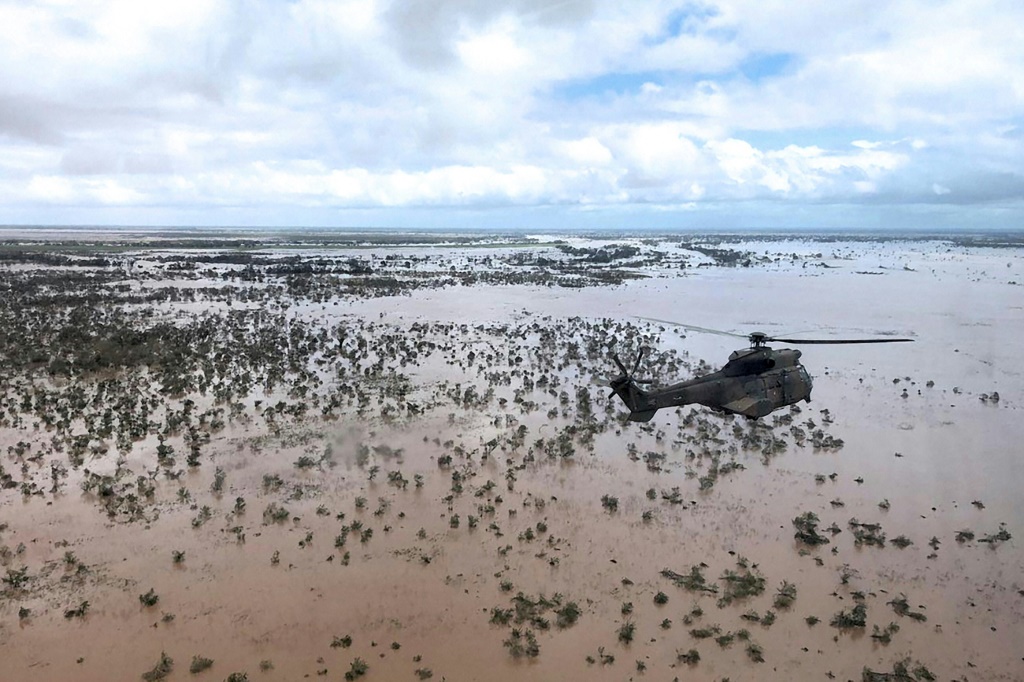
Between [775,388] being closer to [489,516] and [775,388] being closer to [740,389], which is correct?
[740,389]

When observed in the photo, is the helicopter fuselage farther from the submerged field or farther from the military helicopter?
the submerged field

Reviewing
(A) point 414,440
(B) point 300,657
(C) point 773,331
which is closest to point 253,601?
(B) point 300,657

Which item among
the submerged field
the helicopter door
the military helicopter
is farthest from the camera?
the helicopter door

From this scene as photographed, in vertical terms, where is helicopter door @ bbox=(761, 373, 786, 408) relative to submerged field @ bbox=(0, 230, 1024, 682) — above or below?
above

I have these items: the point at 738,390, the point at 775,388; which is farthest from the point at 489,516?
the point at 775,388

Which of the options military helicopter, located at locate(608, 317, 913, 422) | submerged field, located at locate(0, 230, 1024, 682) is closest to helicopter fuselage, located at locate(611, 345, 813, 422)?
military helicopter, located at locate(608, 317, 913, 422)

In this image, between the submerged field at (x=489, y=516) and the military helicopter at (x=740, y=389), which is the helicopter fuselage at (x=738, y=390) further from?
the submerged field at (x=489, y=516)
